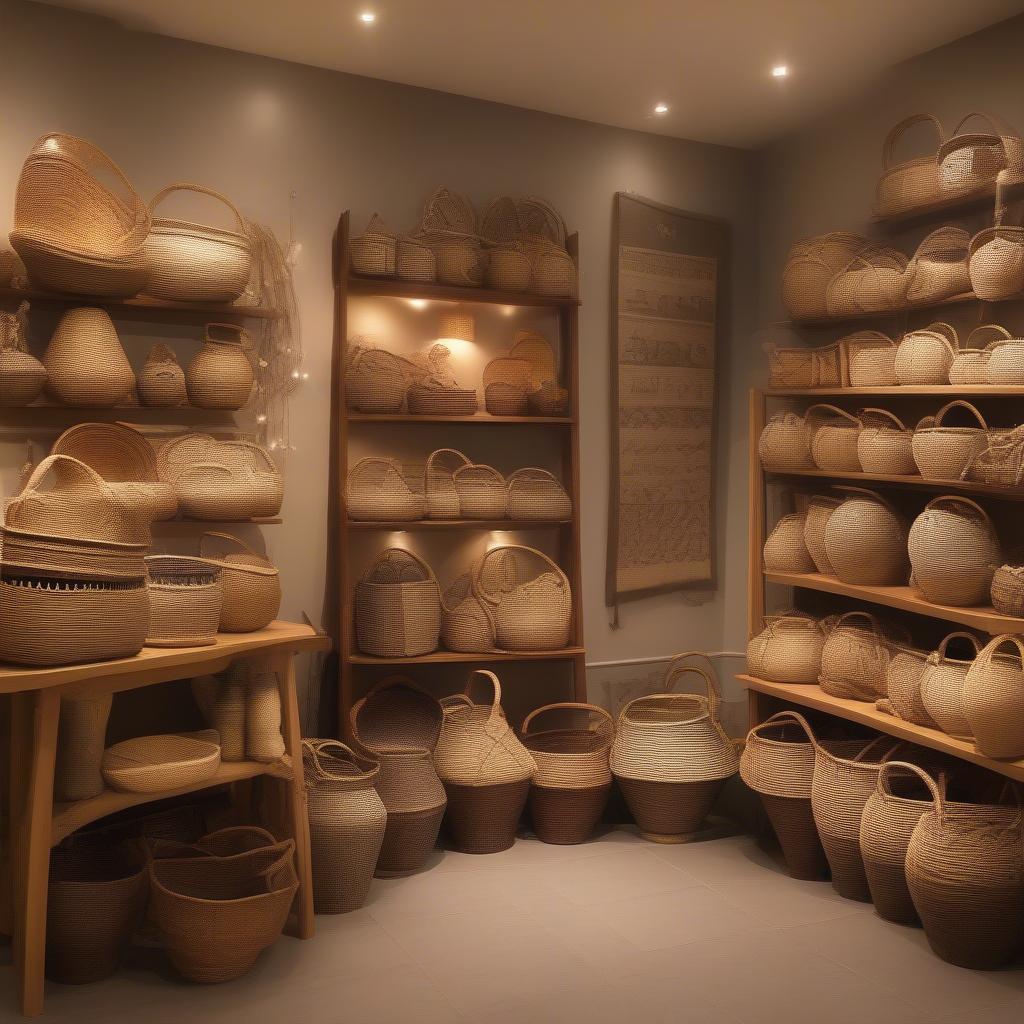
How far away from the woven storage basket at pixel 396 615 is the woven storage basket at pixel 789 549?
118 cm

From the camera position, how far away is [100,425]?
3398 millimetres

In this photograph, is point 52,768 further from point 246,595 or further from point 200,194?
point 200,194

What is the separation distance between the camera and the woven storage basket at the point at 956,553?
3250mm

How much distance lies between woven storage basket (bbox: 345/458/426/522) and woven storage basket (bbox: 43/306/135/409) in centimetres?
87

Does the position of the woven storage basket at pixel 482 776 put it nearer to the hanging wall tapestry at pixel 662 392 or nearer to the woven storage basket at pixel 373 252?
the hanging wall tapestry at pixel 662 392

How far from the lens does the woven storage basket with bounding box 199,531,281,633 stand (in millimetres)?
3172

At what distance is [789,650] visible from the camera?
3.85 m

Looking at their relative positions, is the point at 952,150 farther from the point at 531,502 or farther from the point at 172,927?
the point at 172,927

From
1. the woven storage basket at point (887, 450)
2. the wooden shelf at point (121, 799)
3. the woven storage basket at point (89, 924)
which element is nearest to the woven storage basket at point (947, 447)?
the woven storage basket at point (887, 450)

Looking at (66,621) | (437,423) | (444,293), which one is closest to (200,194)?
(444,293)

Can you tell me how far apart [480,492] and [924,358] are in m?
1.54

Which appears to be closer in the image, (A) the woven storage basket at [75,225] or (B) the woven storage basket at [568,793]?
(A) the woven storage basket at [75,225]

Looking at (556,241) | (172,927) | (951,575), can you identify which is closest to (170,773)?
(172,927)

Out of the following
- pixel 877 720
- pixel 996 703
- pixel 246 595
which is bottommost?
pixel 877 720
